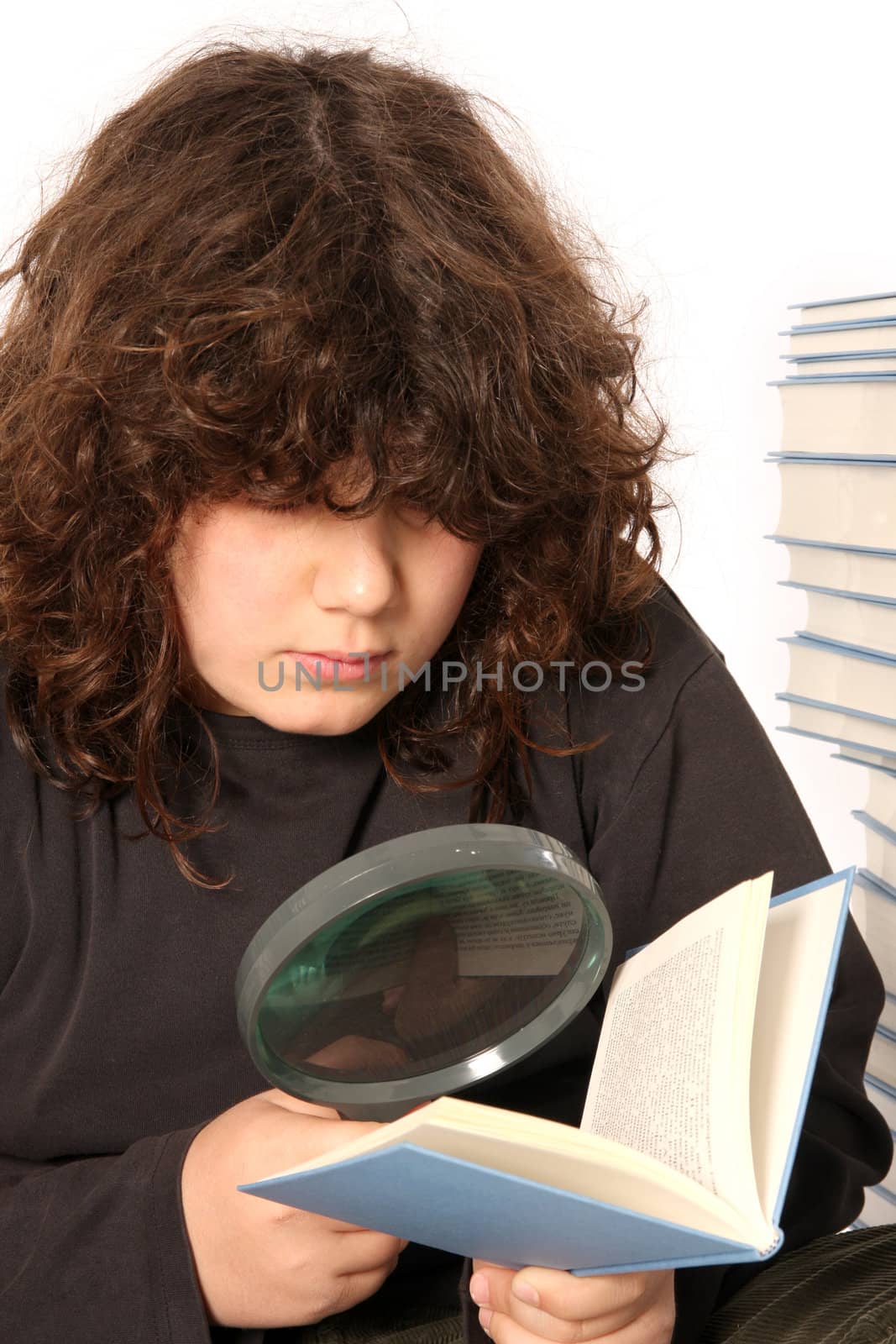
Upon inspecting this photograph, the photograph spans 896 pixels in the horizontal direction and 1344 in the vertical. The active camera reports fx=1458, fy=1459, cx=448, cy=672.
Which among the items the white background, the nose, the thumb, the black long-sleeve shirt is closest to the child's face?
the nose

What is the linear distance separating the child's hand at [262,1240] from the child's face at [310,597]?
0.26m

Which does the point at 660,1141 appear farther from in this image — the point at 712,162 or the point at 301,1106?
the point at 712,162

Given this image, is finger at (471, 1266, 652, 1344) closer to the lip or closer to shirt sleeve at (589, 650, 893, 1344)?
shirt sleeve at (589, 650, 893, 1344)

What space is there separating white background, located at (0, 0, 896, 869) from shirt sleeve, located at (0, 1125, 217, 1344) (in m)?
1.03

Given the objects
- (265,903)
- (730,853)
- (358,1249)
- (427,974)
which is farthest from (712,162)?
(358,1249)

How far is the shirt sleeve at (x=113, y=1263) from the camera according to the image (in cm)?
91

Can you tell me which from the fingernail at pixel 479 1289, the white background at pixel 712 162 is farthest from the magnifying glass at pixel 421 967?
the white background at pixel 712 162

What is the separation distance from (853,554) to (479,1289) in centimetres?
74

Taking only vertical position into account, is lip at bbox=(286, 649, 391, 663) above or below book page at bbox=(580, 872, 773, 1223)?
above

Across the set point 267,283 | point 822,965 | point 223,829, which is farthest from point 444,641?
point 822,965

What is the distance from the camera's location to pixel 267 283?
2.93 ft

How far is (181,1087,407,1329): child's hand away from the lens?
2.85 ft

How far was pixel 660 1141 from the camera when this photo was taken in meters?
0.75

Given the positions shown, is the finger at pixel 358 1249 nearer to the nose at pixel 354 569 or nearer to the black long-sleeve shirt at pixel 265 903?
the black long-sleeve shirt at pixel 265 903
